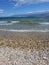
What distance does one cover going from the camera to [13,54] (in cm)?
558

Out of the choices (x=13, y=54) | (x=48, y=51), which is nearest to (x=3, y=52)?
(x=13, y=54)

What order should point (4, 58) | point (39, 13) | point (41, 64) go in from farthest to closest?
point (39, 13), point (4, 58), point (41, 64)

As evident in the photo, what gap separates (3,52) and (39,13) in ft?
79.8

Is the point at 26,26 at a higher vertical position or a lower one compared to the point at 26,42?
lower

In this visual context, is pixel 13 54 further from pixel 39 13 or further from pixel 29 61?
pixel 39 13

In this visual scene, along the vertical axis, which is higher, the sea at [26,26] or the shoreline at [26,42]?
the shoreline at [26,42]

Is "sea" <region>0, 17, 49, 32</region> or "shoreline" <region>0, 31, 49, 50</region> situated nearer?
"shoreline" <region>0, 31, 49, 50</region>

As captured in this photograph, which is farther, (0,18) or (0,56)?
(0,18)

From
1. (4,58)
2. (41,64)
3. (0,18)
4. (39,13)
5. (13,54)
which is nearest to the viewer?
(41,64)

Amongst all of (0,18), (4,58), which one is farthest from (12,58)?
(0,18)

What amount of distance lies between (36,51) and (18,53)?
1.92ft

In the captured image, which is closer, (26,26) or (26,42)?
(26,42)

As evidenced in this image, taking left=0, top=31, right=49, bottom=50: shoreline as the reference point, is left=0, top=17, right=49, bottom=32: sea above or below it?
below

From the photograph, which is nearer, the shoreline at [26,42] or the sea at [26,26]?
the shoreline at [26,42]
